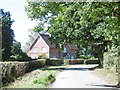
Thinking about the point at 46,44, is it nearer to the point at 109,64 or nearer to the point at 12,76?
the point at 109,64

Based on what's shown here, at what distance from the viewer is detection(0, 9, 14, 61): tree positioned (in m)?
35.4

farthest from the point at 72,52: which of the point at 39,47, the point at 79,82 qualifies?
the point at 79,82

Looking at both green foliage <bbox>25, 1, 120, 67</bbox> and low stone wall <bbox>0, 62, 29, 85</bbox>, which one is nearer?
green foliage <bbox>25, 1, 120, 67</bbox>

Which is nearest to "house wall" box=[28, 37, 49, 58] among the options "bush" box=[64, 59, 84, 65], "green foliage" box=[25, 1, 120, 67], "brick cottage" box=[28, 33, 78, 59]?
"brick cottage" box=[28, 33, 78, 59]

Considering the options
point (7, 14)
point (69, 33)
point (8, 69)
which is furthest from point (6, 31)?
point (8, 69)

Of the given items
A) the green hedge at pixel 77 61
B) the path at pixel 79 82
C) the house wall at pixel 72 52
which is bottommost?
the path at pixel 79 82

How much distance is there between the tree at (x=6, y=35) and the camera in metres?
35.4

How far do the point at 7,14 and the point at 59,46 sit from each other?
36.2ft

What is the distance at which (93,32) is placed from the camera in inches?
1001

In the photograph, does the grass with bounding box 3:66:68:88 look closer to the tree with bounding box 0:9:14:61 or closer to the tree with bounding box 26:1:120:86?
the tree with bounding box 26:1:120:86

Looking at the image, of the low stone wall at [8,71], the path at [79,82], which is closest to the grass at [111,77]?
the path at [79,82]

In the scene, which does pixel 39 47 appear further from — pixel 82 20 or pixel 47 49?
pixel 82 20

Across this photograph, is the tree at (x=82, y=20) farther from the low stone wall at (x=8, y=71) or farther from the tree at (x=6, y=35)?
the tree at (x=6, y=35)

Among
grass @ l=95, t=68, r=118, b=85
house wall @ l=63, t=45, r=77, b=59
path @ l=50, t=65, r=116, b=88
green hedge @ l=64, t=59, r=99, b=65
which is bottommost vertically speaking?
path @ l=50, t=65, r=116, b=88
